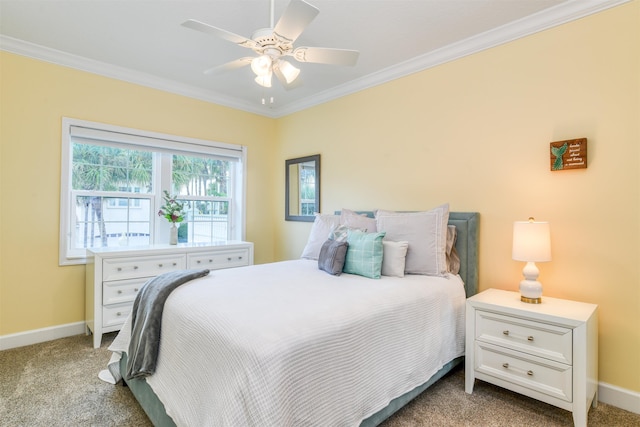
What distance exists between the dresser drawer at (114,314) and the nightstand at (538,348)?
111 inches

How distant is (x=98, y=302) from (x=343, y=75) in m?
3.07

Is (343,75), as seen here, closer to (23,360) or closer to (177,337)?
(177,337)

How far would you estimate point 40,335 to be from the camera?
9.36 feet

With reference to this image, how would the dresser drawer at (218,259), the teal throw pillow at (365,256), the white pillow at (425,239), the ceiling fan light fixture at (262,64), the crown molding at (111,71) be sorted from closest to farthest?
the ceiling fan light fixture at (262,64), the teal throw pillow at (365,256), the white pillow at (425,239), the crown molding at (111,71), the dresser drawer at (218,259)

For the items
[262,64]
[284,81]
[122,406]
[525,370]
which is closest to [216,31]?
[262,64]

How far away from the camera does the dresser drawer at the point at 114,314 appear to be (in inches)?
110

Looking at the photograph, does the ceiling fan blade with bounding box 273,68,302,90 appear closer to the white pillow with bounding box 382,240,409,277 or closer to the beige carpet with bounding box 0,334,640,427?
the white pillow with bounding box 382,240,409,277

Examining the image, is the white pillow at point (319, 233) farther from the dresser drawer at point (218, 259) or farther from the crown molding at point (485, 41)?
the crown molding at point (485, 41)

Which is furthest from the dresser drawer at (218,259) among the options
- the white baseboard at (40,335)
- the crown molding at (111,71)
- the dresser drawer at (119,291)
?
the crown molding at (111,71)

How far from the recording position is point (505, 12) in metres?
2.23

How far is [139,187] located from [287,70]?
7.71 ft

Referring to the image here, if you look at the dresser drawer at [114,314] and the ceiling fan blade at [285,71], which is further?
the dresser drawer at [114,314]

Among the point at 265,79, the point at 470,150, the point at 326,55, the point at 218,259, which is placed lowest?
the point at 218,259

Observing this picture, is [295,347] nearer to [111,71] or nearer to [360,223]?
[360,223]
